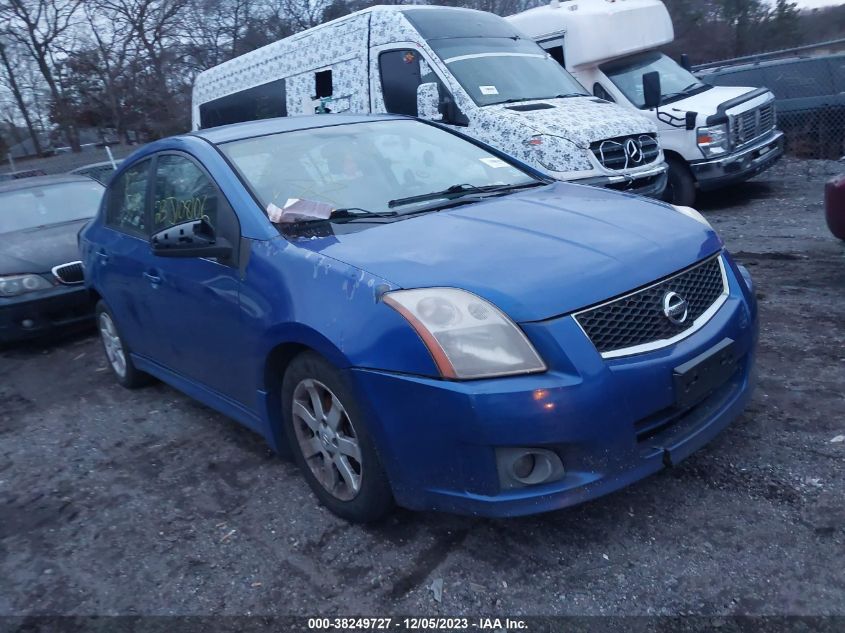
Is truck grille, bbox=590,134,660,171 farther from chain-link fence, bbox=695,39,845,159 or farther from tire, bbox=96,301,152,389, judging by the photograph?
chain-link fence, bbox=695,39,845,159

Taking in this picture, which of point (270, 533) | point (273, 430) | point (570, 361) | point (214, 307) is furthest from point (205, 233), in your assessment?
point (570, 361)

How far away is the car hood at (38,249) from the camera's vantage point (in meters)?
6.81

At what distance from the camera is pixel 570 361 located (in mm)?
2662

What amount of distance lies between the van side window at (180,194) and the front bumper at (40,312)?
254cm

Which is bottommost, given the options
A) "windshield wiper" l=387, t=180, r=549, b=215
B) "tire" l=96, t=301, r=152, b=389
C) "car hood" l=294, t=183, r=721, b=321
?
"tire" l=96, t=301, r=152, b=389

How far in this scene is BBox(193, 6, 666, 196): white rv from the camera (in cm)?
734

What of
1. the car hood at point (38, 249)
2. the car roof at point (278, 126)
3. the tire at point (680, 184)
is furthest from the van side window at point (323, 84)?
the car roof at point (278, 126)

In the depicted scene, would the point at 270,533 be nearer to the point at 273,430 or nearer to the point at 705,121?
the point at 273,430

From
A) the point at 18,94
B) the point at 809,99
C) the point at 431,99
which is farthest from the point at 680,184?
the point at 18,94

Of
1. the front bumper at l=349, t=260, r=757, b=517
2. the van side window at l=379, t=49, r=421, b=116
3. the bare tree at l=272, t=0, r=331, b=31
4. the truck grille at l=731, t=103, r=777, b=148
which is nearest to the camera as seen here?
the front bumper at l=349, t=260, r=757, b=517

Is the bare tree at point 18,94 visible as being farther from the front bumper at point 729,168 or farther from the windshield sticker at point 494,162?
the windshield sticker at point 494,162

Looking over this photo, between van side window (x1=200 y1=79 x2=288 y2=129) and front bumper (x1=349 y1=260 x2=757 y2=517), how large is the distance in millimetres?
7661

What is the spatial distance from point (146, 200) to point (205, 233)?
115cm

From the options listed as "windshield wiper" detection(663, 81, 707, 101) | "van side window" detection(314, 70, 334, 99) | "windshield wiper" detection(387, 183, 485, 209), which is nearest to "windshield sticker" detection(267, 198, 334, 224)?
"windshield wiper" detection(387, 183, 485, 209)
